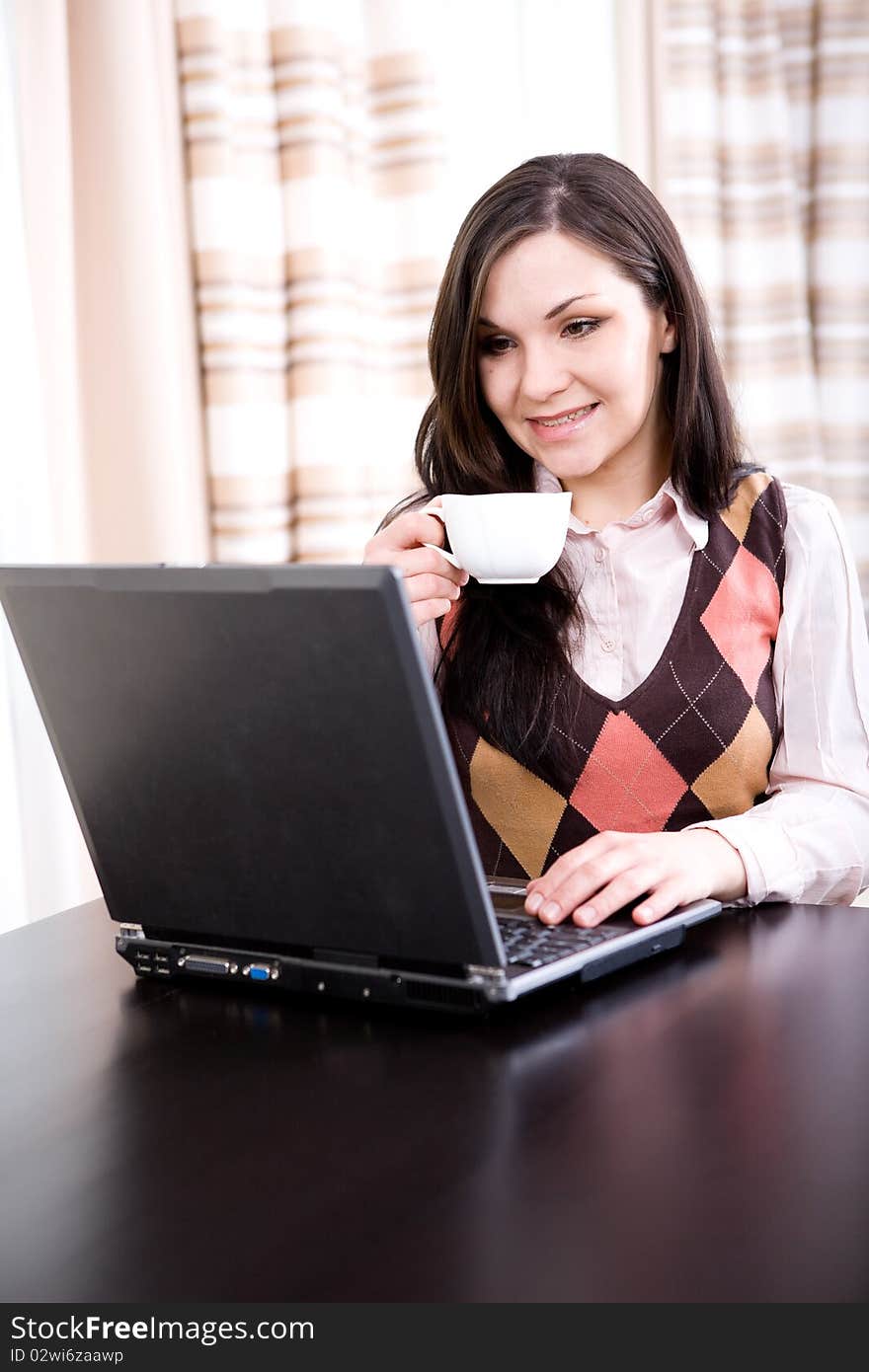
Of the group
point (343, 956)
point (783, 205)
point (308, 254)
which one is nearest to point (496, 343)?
point (343, 956)

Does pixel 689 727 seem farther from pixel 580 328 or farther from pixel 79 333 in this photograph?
pixel 79 333

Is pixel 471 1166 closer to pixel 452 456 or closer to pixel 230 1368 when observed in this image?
pixel 230 1368

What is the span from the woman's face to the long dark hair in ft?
0.06

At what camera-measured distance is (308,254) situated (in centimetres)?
236

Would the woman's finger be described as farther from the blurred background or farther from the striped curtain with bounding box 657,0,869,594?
the striped curtain with bounding box 657,0,869,594

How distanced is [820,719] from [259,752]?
761 mm

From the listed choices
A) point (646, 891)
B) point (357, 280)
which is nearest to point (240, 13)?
point (357, 280)

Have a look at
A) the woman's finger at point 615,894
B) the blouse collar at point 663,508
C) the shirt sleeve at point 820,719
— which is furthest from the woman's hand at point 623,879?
the blouse collar at point 663,508

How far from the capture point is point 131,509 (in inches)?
83.9

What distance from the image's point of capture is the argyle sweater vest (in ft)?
4.80

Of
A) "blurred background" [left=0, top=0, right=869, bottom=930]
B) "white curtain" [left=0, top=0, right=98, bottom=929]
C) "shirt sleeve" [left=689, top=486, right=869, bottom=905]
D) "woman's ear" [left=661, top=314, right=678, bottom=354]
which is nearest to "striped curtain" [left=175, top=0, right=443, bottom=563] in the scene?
"blurred background" [left=0, top=0, right=869, bottom=930]

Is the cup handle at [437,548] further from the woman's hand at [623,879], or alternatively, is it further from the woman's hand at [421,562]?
the woman's hand at [623,879]

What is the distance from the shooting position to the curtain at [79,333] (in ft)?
6.36

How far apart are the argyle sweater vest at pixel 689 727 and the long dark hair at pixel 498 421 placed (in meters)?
0.03
